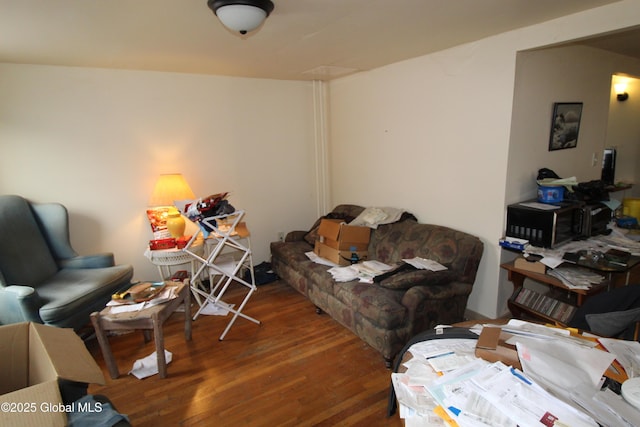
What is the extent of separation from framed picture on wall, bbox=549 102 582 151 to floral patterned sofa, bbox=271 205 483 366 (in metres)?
1.18

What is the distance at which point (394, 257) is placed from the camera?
3131 mm

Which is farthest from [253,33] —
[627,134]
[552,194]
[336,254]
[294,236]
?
[627,134]

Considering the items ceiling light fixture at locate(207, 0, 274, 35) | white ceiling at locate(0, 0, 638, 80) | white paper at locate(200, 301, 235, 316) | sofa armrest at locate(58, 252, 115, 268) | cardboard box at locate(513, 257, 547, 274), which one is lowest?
white paper at locate(200, 301, 235, 316)

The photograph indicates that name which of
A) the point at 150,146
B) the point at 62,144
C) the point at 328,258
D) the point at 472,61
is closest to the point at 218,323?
the point at 328,258

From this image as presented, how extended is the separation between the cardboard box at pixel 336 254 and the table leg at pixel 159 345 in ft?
5.39

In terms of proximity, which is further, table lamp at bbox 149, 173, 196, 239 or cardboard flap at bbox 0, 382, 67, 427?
table lamp at bbox 149, 173, 196, 239

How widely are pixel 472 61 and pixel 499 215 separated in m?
1.27

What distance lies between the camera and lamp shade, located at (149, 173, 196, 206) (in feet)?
10.7

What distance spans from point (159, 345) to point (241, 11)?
2.13m

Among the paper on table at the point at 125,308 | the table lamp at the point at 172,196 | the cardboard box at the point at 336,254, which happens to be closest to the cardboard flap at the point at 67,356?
the paper on table at the point at 125,308

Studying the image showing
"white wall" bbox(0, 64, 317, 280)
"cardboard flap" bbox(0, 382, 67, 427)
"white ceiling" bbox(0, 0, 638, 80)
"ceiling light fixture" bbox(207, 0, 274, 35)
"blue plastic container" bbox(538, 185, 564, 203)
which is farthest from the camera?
"white wall" bbox(0, 64, 317, 280)

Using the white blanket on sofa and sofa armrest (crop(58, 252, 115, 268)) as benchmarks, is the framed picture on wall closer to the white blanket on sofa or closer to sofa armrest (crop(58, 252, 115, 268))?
the white blanket on sofa

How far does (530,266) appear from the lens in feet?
7.99

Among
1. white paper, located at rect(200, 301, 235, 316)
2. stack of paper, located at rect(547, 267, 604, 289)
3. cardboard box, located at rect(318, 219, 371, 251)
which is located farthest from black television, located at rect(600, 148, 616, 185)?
white paper, located at rect(200, 301, 235, 316)
